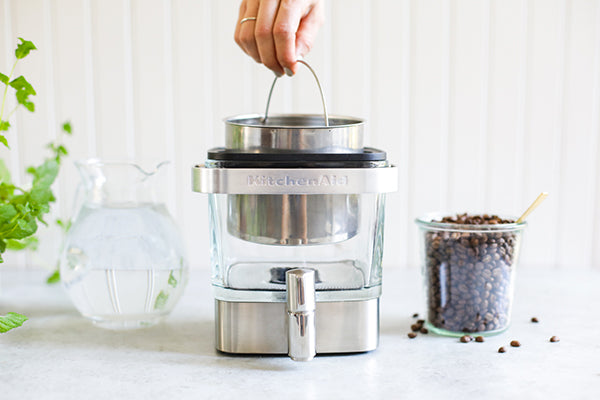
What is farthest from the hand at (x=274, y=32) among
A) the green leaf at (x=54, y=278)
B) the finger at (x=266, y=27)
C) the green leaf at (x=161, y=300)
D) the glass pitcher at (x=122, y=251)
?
the green leaf at (x=54, y=278)

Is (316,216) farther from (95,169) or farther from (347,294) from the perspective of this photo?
(95,169)

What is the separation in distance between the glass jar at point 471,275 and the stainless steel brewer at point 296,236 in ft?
0.34

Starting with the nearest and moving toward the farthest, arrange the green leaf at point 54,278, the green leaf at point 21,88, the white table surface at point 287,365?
the white table surface at point 287,365
the green leaf at point 21,88
the green leaf at point 54,278

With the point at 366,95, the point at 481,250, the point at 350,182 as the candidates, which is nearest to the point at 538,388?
the point at 481,250

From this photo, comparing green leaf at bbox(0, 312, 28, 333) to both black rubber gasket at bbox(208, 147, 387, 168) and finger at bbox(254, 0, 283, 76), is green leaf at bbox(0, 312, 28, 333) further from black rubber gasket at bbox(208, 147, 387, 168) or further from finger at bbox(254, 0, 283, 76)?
finger at bbox(254, 0, 283, 76)

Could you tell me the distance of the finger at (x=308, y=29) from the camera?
3.01ft

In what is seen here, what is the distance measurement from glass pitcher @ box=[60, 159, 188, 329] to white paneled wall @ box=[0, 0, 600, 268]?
382 millimetres

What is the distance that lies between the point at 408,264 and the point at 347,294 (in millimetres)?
576

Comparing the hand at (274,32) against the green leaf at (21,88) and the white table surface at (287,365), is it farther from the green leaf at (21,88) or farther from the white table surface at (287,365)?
the white table surface at (287,365)

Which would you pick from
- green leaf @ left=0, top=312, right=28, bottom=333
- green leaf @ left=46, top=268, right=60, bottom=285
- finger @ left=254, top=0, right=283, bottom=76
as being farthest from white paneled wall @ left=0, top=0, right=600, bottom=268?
green leaf @ left=0, top=312, right=28, bottom=333

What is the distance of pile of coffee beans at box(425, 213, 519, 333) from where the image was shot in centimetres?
90

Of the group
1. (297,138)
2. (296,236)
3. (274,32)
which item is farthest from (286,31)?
(296,236)

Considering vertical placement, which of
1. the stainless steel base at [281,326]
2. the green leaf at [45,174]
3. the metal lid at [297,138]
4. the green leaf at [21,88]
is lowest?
the stainless steel base at [281,326]

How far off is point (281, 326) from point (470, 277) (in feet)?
0.86
